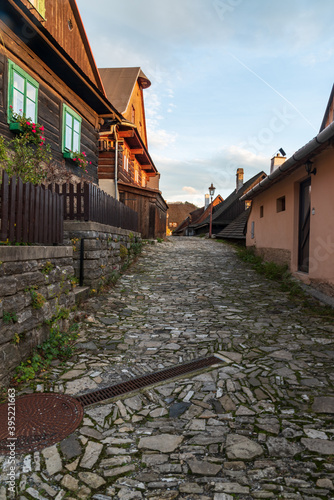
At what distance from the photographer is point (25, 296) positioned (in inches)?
146

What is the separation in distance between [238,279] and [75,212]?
500 cm

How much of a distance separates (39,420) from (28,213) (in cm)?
236

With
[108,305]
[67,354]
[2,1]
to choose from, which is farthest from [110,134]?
[67,354]

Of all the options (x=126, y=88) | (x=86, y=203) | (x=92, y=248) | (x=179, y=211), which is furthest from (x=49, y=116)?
(x=179, y=211)

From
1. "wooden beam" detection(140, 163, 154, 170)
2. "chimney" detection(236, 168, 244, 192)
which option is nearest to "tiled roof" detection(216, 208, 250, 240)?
"wooden beam" detection(140, 163, 154, 170)

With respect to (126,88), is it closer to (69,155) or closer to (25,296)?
(69,155)

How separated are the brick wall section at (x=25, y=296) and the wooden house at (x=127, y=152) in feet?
28.7

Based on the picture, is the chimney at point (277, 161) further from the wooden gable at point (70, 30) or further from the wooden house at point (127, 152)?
the wooden gable at point (70, 30)

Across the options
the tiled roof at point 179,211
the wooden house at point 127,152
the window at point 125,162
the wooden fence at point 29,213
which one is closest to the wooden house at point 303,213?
the wooden fence at point 29,213

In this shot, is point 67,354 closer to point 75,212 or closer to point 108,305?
point 108,305

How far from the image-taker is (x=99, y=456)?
2.46 meters

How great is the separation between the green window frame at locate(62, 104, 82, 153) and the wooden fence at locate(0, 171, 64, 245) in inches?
191

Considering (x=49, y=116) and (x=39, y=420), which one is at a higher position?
(x=49, y=116)

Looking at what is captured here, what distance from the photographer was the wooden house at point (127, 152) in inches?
552
